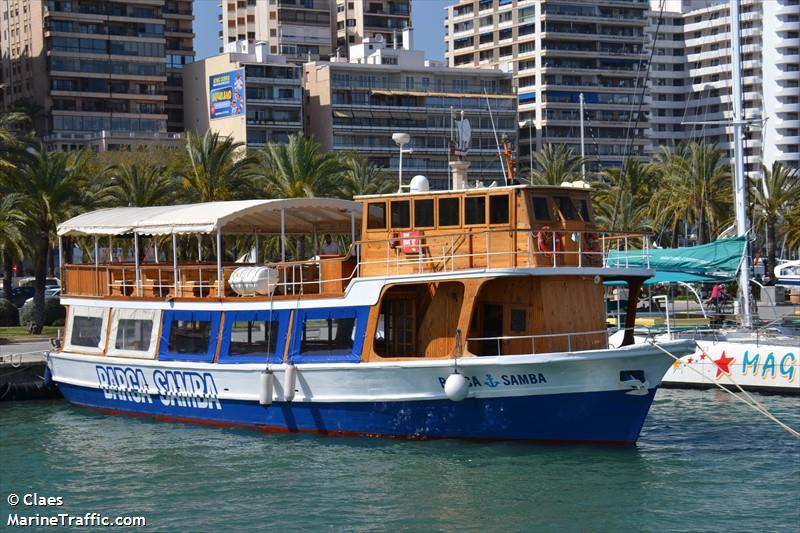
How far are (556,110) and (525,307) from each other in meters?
97.8

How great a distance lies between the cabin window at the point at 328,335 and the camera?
25.8 metres

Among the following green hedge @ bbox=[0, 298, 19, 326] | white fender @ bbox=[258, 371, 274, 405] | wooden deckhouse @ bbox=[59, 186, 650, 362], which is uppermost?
wooden deckhouse @ bbox=[59, 186, 650, 362]

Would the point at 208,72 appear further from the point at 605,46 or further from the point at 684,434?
the point at 684,434

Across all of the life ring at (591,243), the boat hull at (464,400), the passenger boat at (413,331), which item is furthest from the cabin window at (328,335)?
the life ring at (591,243)

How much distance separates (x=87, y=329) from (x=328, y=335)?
8194mm

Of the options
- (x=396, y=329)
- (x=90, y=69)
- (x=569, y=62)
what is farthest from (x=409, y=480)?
(x=569, y=62)

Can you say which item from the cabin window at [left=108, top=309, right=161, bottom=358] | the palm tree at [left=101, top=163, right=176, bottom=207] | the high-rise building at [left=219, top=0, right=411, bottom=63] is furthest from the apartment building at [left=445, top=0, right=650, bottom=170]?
the cabin window at [left=108, top=309, right=161, bottom=358]

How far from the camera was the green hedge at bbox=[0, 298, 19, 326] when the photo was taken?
47750 millimetres

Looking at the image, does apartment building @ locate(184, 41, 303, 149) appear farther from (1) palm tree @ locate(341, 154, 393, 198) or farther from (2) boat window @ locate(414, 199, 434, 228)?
(2) boat window @ locate(414, 199, 434, 228)

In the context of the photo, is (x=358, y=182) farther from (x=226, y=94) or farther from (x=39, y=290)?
(x=226, y=94)

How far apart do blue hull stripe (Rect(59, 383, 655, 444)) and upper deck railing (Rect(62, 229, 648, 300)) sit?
2.66 metres

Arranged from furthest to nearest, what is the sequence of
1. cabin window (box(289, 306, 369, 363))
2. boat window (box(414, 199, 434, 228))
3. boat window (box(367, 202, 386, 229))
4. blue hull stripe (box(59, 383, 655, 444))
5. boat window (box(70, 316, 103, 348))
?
boat window (box(70, 316, 103, 348)) < boat window (box(367, 202, 386, 229)) < boat window (box(414, 199, 434, 228)) < cabin window (box(289, 306, 369, 363)) < blue hull stripe (box(59, 383, 655, 444))

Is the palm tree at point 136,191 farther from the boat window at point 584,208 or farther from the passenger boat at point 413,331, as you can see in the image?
the boat window at point 584,208

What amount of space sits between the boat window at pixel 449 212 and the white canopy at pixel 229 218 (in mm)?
3971
